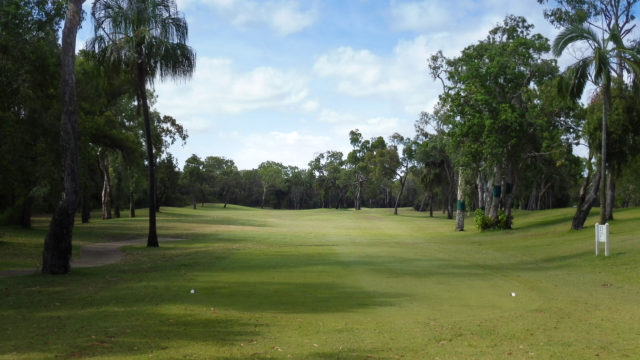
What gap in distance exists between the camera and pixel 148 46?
83.5 feet

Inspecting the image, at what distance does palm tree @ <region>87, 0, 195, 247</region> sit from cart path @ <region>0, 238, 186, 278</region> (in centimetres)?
249

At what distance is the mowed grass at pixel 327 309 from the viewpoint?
313 inches

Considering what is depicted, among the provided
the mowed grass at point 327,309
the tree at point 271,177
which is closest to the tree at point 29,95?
the mowed grass at point 327,309

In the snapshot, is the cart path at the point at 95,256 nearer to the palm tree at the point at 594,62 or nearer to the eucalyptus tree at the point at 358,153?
the palm tree at the point at 594,62

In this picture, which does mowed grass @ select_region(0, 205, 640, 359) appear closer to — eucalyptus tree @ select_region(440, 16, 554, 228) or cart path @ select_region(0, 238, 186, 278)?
cart path @ select_region(0, 238, 186, 278)

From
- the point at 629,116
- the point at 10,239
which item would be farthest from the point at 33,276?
the point at 629,116

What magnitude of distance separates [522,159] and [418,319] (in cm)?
3649

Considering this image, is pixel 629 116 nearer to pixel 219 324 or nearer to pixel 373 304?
pixel 373 304

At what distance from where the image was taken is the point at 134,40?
80.3 ft

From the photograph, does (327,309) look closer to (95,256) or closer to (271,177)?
(95,256)

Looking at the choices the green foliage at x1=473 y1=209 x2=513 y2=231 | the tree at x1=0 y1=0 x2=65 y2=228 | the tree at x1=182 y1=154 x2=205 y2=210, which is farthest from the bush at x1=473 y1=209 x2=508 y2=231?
the tree at x1=182 y1=154 x2=205 y2=210

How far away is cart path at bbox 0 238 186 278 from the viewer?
691 inches

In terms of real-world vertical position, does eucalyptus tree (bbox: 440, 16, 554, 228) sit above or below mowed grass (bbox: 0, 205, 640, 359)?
above

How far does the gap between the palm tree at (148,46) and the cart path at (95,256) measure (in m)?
2.49
